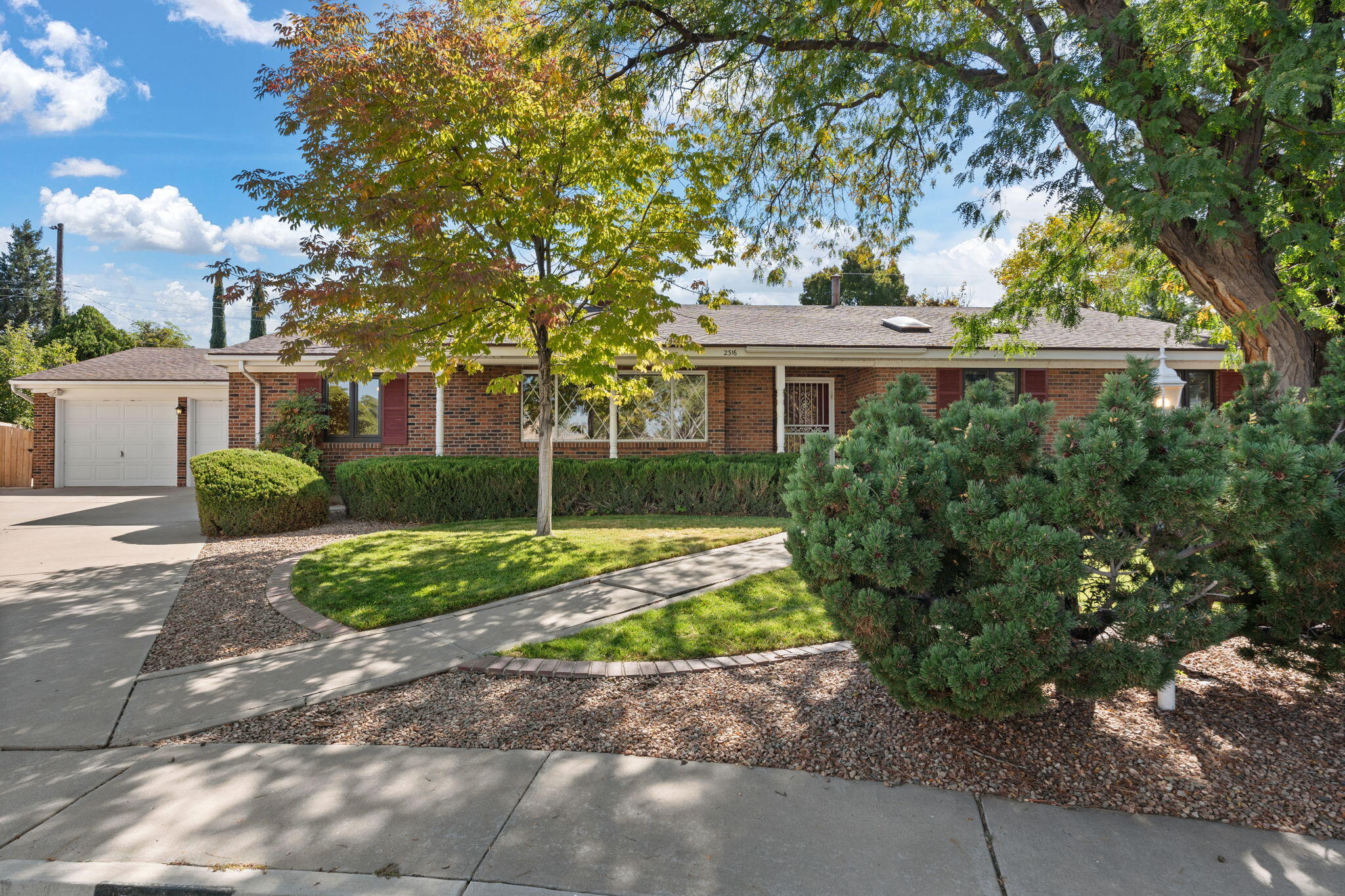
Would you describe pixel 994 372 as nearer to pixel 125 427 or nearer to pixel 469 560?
pixel 469 560

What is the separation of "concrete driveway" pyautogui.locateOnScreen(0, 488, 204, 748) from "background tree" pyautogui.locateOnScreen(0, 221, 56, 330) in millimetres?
39604

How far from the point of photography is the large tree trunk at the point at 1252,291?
5.10m

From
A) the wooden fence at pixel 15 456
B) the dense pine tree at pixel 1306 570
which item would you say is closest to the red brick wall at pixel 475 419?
the wooden fence at pixel 15 456

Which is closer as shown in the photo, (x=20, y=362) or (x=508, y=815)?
(x=508, y=815)

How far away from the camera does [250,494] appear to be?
31.8ft

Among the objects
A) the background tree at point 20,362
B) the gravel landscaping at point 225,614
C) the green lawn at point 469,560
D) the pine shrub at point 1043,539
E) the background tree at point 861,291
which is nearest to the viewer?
the pine shrub at point 1043,539

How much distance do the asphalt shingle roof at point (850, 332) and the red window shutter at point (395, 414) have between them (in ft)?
4.68

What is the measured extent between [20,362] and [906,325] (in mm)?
31375

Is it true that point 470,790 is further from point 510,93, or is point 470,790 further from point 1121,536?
point 510,93

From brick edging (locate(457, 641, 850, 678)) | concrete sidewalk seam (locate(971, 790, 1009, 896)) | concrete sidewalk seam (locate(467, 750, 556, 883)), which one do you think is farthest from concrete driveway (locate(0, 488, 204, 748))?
concrete sidewalk seam (locate(971, 790, 1009, 896))

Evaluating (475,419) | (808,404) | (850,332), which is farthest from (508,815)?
(808,404)

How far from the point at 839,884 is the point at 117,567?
8.66m

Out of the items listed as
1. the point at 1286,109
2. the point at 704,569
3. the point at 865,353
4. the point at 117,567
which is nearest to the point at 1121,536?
the point at 1286,109

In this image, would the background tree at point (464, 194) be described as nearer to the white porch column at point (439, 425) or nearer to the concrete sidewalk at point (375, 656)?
the concrete sidewalk at point (375, 656)
